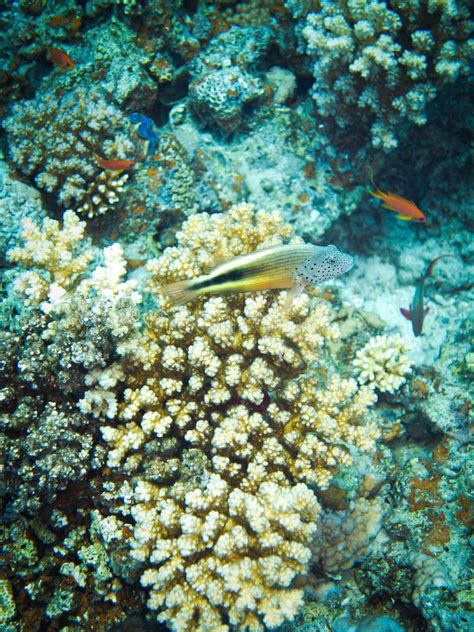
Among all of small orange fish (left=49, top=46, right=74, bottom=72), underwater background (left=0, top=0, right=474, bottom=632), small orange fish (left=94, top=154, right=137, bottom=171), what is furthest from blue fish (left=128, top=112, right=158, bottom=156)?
small orange fish (left=49, top=46, right=74, bottom=72)

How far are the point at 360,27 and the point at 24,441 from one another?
5.35 m

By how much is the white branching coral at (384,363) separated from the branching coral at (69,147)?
3.30 metres

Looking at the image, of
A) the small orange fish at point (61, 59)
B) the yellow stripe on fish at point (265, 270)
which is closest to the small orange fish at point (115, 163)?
the small orange fish at point (61, 59)

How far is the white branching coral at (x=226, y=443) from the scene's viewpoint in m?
2.83

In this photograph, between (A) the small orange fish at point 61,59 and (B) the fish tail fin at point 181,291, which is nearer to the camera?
(B) the fish tail fin at point 181,291

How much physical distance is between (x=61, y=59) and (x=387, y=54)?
12.6 ft

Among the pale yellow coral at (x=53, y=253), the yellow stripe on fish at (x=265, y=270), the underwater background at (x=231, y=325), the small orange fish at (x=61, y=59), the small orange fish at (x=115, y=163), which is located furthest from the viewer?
the small orange fish at (x=61, y=59)

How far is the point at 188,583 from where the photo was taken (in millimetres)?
2850

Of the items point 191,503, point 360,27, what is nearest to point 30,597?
point 191,503

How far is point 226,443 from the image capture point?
3133 mm

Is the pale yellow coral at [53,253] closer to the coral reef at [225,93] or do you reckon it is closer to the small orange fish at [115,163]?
the small orange fish at [115,163]

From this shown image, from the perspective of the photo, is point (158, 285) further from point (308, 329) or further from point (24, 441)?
point (24, 441)

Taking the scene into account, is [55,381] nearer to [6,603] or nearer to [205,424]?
[205,424]

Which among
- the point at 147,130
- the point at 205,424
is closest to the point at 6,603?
the point at 205,424
